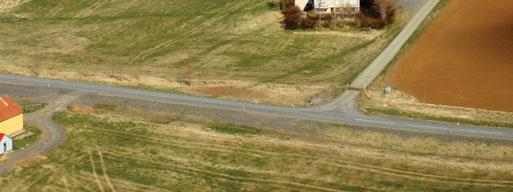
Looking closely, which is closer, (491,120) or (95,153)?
(95,153)

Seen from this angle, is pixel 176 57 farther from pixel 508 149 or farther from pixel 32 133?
pixel 508 149

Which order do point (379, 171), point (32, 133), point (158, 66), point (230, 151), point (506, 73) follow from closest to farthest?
point (379, 171) → point (230, 151) → point (32, 133) → point (506, 73) → point (158, 66)

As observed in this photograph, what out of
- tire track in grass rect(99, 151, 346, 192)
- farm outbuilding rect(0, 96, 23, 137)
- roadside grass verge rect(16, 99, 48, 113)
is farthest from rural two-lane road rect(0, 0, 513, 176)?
tire track in grass rect(99, 151, 346, 192)

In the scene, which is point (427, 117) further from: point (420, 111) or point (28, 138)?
point (28, 138)

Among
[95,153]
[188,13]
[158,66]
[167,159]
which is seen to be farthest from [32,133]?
[188,13]

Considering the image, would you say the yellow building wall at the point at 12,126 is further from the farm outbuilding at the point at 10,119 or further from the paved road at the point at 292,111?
the paved road at the point at 292,111

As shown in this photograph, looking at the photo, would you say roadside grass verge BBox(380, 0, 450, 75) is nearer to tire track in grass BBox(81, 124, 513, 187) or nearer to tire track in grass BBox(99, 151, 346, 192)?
tire track in grass BBox(81, 124, 513, 187)
